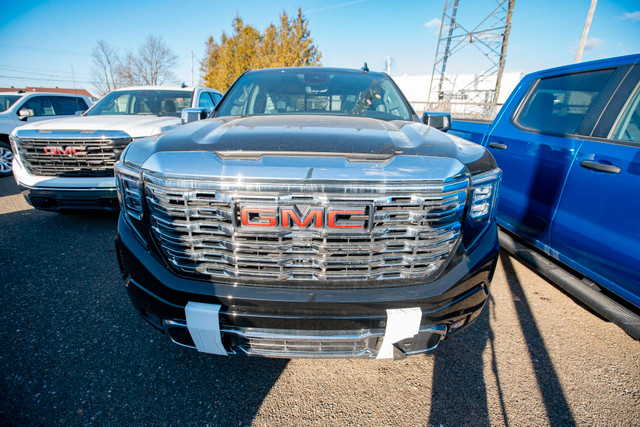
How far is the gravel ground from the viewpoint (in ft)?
5.76

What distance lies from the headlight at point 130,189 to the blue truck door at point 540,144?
300 centimetres

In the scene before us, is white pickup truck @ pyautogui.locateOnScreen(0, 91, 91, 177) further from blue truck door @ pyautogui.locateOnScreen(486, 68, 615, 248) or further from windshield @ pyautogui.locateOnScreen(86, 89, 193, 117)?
blue truck door @ pyautogui.locateOnScreen(486, 68, 615, 248)

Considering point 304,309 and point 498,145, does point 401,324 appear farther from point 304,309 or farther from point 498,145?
point 498,145

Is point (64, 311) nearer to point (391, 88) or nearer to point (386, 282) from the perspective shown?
point (386, 282)

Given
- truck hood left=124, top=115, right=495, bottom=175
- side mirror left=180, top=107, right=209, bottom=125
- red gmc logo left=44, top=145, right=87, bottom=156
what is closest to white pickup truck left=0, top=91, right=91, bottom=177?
red gmc logo left=44, top=145, right=87, bottom=156

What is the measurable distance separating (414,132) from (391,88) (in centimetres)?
132

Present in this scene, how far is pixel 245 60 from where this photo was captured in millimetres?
21594

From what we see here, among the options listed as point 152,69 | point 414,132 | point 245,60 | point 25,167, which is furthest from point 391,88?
point 152,69

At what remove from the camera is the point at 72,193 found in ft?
12.7

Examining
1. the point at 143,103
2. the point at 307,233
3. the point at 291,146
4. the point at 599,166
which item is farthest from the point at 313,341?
the point at 143,103

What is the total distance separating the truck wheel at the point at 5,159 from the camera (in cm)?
709

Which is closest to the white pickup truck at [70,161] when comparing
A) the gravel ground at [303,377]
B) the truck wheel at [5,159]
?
the gravel ground at [303,377]

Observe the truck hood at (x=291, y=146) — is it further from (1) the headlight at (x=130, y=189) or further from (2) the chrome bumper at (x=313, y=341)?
(2) the chrome bumper at (x=313, y=341)

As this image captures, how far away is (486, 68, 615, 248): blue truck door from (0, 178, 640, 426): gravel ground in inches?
33.3
